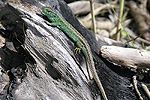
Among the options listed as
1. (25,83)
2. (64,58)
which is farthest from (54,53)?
(25,83)

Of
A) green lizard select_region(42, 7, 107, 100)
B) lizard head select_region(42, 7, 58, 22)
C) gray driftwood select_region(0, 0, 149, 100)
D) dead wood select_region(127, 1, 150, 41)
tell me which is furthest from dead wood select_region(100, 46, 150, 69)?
dead wood select_region(127, 1, 150, 41)

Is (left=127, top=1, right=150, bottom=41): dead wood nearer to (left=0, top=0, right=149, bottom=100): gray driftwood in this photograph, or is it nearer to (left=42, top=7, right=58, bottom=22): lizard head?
(left=0, top=0, right=149, bottom=100): gray driftwood

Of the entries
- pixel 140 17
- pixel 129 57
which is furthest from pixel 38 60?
pixel 140 17

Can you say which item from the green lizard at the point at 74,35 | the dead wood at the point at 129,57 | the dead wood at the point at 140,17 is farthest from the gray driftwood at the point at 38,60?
the dead wood at the point at 140,17

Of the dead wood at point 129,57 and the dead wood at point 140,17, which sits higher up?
the dead wood at point 129,57

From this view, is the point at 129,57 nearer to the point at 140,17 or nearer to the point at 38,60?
the point at 38,60

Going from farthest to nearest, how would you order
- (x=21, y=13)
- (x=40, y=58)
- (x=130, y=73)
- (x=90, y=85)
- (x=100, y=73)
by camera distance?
1. (x=130, y=73)
2. (x=100, y=73)
3. (x=90, y=85)
4. (x=40, y=58)
5. (x=21, y=13)

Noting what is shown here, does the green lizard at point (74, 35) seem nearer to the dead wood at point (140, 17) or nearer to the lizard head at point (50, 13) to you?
the lizard head at point (50, 13)

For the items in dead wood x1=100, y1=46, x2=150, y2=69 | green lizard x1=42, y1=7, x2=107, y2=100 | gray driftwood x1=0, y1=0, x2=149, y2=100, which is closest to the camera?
gray driftwood x1=0, y1=0, x2=149, y2=100

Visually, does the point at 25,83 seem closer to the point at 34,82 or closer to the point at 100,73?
the point at 34,82
